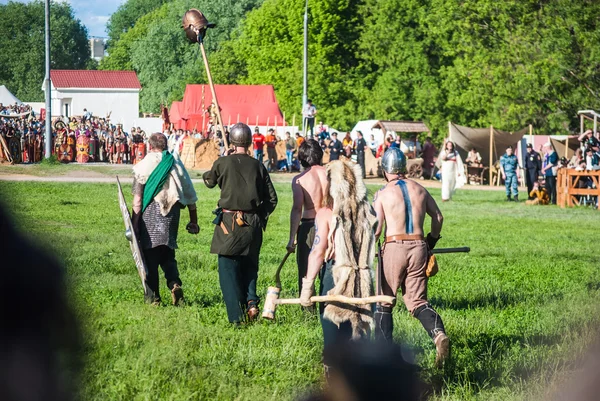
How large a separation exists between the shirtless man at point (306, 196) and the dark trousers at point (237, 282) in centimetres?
44

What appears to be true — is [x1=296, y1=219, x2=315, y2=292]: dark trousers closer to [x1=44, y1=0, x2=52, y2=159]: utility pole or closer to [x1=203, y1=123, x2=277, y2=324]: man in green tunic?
[x1=203, y1=123, x2=277, y2=324]: man in green tunic

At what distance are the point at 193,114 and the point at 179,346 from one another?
48041 millimetres

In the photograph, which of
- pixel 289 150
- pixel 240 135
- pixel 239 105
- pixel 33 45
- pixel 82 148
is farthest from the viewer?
pixel 239 105

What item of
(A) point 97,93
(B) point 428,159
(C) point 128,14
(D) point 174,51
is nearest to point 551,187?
(B) point 428,159

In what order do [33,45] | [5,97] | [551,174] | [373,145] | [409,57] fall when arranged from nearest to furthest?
[551,174] → [373,145] → [33,45] → [409,57] → [5,97]

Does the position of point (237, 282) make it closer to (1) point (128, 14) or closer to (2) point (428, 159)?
(2) point (428, 159)

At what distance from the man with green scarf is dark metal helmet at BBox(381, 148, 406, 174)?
2.59m

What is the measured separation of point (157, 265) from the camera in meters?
9.10

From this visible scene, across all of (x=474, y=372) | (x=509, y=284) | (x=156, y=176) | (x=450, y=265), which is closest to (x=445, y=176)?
(x=450, y=265)

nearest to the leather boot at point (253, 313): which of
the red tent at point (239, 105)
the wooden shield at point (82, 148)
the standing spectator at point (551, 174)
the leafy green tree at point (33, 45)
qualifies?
the leafy green tree at point (33, 45)

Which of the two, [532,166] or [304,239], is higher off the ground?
[532,166]

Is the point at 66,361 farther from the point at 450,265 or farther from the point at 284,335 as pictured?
the point at 450,265

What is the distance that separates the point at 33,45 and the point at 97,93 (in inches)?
1248

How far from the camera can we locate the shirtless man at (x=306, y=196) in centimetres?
822
